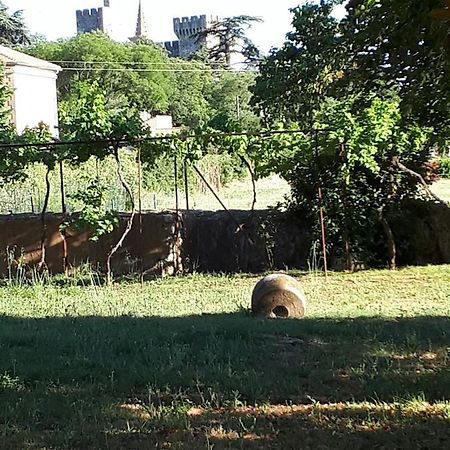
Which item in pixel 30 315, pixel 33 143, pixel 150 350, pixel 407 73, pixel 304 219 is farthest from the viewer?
pixel 304 219

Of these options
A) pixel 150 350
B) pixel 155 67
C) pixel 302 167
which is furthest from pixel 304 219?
pixel 155 67

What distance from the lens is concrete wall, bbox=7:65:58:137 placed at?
130 feet

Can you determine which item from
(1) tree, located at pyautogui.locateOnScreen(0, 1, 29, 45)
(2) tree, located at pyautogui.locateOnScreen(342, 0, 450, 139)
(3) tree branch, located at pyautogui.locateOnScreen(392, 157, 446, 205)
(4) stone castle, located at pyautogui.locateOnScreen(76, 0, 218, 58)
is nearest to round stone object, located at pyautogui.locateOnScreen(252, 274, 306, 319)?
(2) tree, located at pyautogui.locateOnScreen(342, 0, 450, 139)

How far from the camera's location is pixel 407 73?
8.73 meters

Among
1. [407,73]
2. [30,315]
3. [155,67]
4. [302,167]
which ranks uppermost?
[155,67]

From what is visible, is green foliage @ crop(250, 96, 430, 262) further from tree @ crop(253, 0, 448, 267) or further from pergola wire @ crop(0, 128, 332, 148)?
pergola wire @ crop(0, 128, 332, 148)

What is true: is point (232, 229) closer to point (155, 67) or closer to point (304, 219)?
point (304, 219)

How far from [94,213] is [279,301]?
5837 mm

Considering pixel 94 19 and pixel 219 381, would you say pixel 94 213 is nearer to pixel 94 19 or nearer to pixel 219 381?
pixel 219 381

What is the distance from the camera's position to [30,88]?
4138cm

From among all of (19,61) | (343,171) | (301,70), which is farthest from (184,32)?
(343,171)

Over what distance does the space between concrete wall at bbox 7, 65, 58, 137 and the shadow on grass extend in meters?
32.5

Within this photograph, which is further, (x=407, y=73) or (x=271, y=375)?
(x=407, y=73)

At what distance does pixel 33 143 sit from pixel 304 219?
5.34 m
